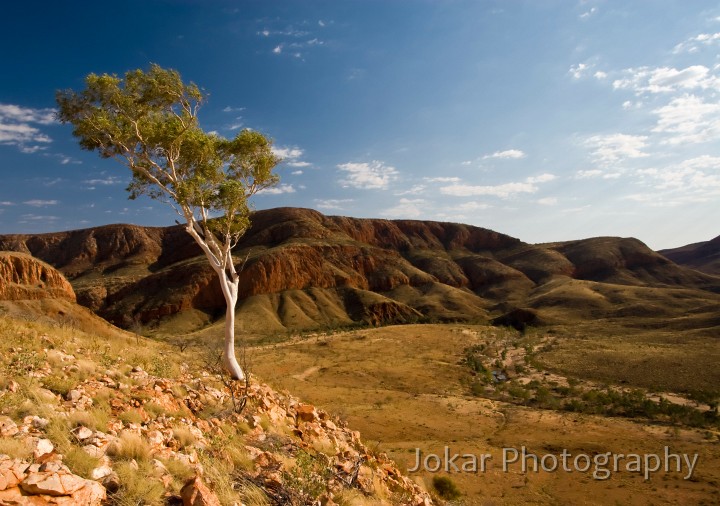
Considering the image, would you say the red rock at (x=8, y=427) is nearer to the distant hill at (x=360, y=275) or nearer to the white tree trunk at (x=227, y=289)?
the white tree trunk at (x=227, y=289)

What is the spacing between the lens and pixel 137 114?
1298 centimetres

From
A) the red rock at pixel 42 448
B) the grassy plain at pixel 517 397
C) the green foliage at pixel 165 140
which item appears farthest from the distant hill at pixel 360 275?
the red rock at pixel 42 448

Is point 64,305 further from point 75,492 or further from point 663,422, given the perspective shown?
point 663,422

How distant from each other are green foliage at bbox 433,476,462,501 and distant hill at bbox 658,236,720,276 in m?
164

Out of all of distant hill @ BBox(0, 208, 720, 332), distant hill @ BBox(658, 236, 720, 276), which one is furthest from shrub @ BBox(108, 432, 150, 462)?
distant hill @ BBox(658, 236, 720, 276)

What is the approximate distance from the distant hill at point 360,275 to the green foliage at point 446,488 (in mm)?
39923

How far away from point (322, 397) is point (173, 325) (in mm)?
58132

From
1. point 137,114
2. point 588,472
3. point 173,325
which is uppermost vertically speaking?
point 137,114

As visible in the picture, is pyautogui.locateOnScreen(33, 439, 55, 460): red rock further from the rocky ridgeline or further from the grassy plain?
the grassy plain

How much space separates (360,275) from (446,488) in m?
85.2

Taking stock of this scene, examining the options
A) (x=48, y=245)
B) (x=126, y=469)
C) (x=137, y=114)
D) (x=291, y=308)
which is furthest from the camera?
(x=48, y=245)

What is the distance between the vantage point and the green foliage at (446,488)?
41.0ft

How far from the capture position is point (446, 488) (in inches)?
506

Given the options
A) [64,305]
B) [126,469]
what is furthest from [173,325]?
[126,469]
